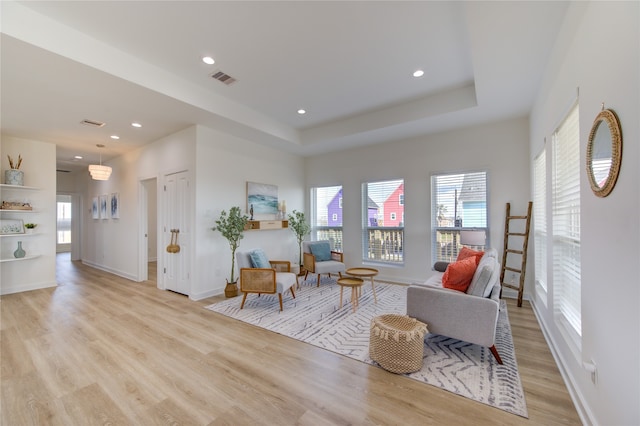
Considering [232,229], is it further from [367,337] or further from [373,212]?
[373,212]

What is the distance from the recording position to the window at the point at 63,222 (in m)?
10.8

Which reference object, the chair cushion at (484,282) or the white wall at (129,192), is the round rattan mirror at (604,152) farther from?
the white wall at (129,192)

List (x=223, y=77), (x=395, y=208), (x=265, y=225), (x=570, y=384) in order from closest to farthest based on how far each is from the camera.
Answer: (x=570, y=384) < (x=223, y=77) < (x=265, y=225) < (x=395, y=208)

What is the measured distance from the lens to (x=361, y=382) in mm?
2238

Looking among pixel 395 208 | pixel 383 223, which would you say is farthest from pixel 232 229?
pixel 395 208

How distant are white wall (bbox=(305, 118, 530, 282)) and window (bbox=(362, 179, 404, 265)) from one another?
0.15 metres

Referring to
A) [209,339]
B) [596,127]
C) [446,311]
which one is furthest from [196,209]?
[596,127]

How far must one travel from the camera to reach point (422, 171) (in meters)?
5.25

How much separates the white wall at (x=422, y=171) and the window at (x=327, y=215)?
0.69ft

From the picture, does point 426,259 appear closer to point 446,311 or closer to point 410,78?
point 446,311

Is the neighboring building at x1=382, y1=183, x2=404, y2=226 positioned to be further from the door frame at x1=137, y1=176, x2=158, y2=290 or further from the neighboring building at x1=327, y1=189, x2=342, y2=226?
the door frame at x1=137, y1=176, x2=158, y2=290

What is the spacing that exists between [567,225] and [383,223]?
3.48m

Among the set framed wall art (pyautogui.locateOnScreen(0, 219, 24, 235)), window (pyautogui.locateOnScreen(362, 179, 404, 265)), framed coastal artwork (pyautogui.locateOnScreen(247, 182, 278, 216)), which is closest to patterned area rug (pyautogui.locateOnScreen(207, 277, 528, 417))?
window (pyautogui.locateOnScreen(362, 179, 404, 265))

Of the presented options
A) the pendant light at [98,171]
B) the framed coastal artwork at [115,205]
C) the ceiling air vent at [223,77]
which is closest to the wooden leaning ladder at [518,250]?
the ceiling air vent at [223,77]
